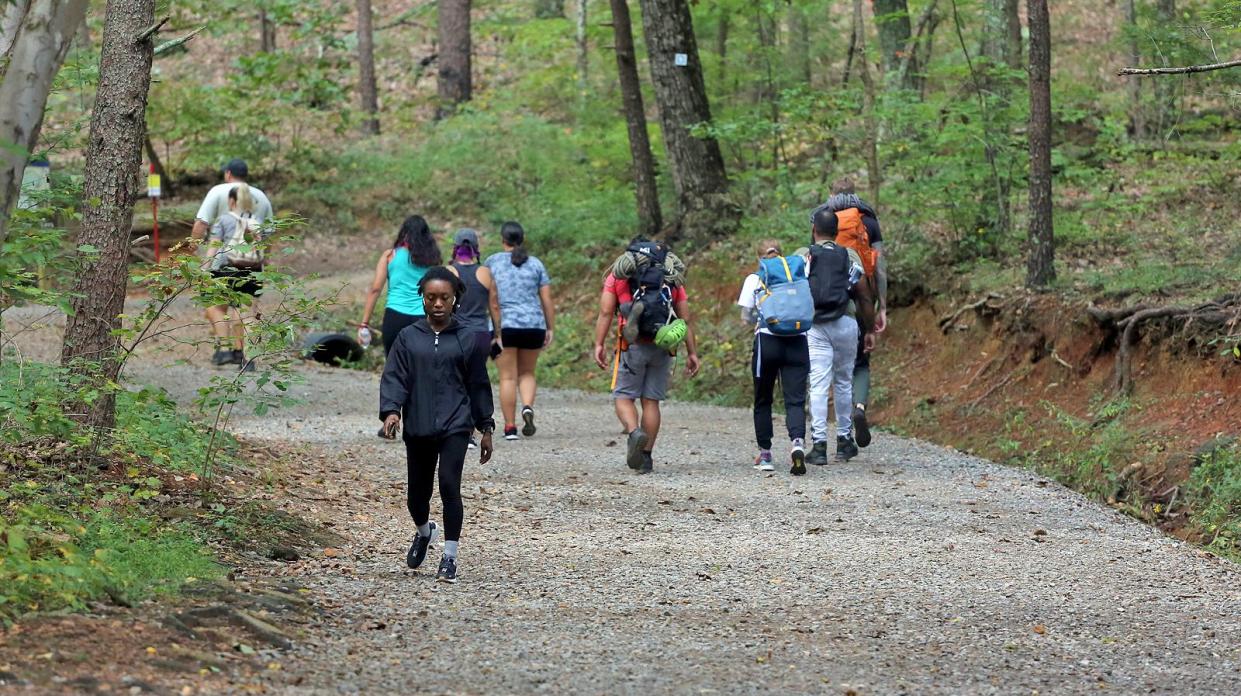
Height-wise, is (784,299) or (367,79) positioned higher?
(367,79)

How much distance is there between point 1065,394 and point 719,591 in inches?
272

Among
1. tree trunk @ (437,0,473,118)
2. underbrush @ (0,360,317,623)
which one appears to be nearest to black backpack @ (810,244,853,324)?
underbrush @ (0,360,317,623)

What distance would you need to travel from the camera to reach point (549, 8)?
3631 centimetres

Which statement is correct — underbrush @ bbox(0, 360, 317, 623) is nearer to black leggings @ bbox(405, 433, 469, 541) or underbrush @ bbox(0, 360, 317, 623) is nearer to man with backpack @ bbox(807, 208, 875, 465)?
black leggings @ bbox(405, 433, 469, 541)

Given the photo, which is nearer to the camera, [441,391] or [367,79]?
[441,391]

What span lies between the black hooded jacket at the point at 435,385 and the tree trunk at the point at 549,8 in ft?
93.0

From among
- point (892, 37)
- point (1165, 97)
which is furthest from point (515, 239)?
point (892, 37)

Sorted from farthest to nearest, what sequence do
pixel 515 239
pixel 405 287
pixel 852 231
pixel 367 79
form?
pixel 367 79, pixel 515 239, pixel 852 231, pixel 405 287

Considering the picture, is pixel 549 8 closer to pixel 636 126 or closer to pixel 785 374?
pixel 636 126

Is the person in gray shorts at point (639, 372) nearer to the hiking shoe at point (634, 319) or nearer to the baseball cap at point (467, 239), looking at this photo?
the hiking shoe at point (634, 319)

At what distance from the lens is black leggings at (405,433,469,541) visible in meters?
7.53

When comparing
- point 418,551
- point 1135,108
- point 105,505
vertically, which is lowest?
point 418,551

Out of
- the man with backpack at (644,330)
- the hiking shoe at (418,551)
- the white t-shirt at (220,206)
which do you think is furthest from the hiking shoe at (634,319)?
the white t-shirt at (220,206)

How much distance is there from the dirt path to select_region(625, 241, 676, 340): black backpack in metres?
1.25
